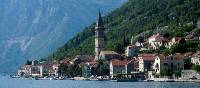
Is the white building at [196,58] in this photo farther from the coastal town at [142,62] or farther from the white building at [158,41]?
the white building at [158,41]

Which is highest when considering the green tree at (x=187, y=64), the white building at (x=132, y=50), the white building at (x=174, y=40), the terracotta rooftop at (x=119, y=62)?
the white building at (x=174, y=40)

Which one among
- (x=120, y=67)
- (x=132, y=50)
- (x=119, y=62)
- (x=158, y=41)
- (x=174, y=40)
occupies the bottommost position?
(x=120, y=67)

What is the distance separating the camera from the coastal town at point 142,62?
419ft

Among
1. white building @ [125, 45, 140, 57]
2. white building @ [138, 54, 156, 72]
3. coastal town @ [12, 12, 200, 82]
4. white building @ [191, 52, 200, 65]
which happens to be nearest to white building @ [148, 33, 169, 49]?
coastal town @ [12, 12, 200, 82]

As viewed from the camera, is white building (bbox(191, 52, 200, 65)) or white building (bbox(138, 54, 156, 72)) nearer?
white building (bbox(191, 52, 200, 65))

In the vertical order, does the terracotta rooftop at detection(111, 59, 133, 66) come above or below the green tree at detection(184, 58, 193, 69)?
above

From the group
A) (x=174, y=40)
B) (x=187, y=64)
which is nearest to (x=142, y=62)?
(x=174, y=40)

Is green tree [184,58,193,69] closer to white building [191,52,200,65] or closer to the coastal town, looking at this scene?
the coastal town

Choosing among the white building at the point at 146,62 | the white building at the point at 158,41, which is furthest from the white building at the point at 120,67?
the white building at the point at 158,41

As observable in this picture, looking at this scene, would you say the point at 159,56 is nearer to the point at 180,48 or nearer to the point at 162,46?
the point at 180,48

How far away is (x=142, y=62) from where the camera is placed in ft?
461

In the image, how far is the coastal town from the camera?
419 feet

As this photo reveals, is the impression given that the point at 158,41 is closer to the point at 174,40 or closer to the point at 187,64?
the point at 174,40

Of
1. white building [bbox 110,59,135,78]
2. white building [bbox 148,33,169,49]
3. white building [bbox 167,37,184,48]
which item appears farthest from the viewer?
white building [bbox 148,33,169,49]
